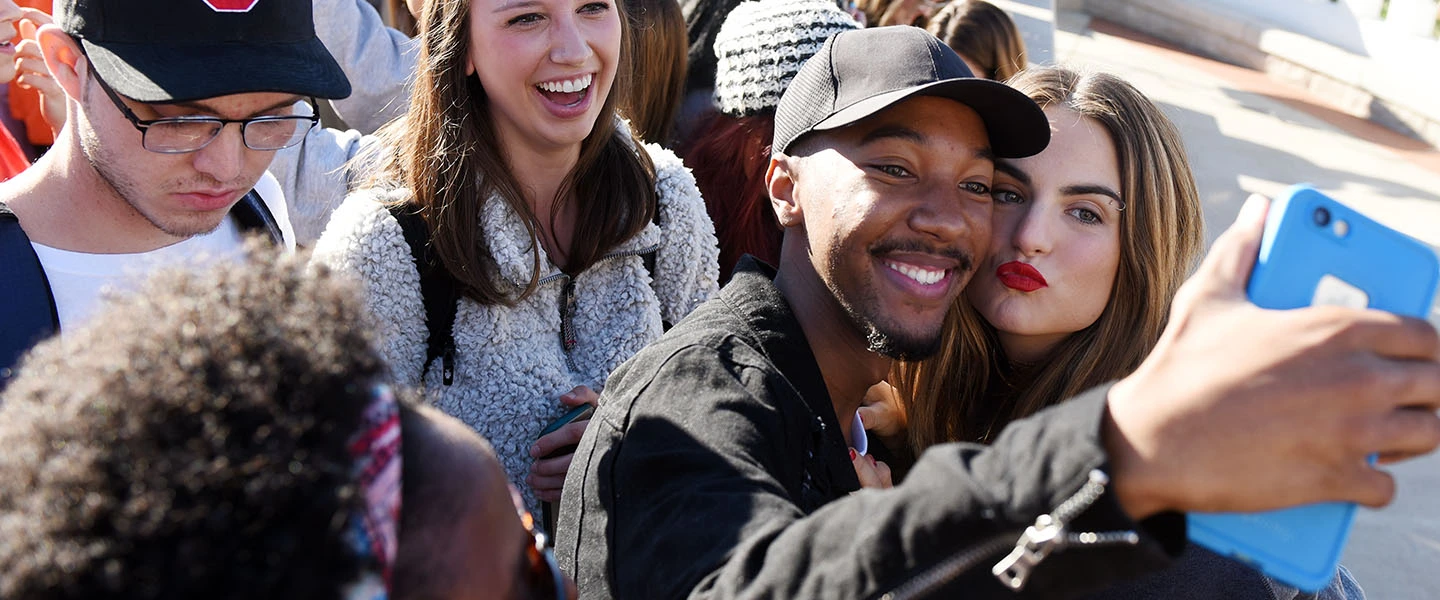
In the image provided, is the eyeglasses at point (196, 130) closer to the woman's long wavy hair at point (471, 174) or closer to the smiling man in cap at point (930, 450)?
the woman's long wavy hair at point (471, 174)

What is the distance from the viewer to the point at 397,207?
2633mm

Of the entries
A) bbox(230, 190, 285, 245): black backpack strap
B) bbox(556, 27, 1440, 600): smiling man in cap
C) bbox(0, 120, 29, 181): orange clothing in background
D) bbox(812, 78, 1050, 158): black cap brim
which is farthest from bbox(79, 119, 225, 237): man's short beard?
bbox(812, 78, 1050, 158): black cap brim

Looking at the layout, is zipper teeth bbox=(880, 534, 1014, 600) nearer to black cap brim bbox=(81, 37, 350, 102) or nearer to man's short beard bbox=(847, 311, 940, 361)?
man's short beard bbox=(847, 311, 940, 361)

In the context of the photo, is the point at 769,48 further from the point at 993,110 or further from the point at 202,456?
the point at 202,456

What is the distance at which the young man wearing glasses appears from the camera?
2152mm

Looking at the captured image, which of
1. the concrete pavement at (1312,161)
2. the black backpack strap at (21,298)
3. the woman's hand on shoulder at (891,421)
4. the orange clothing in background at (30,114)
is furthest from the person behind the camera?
the concrete pavement at (1312,161)

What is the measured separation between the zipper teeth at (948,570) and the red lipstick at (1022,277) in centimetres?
133

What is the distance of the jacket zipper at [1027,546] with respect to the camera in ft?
3.65

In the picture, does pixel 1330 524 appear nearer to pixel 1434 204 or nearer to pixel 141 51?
pixel 141 51

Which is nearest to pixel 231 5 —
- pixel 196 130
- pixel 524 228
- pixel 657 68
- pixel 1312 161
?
pixel 196 130

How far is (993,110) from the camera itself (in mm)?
2207

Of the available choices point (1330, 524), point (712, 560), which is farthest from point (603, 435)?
point (1330, 524)

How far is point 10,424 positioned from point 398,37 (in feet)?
9.73

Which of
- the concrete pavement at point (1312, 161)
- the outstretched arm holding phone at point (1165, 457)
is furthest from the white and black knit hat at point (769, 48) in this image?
the concrete pavement at point (1312, 161)
